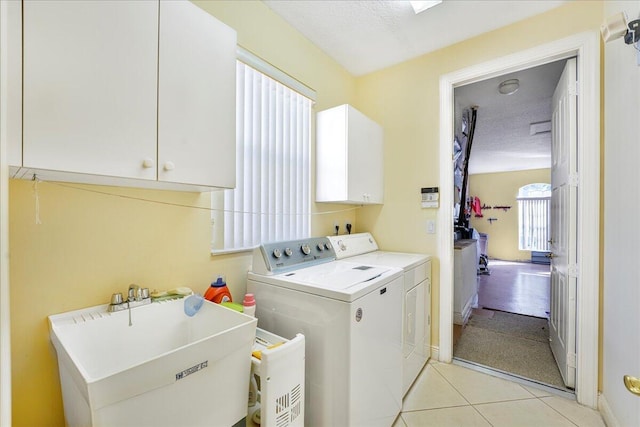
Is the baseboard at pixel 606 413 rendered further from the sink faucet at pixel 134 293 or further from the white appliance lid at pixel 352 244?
the sink faucet at pixel 134 293

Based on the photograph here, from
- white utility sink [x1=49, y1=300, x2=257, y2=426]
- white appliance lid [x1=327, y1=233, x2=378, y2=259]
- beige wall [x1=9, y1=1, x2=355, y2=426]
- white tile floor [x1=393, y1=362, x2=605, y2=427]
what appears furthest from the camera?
white appliance lid [x1=327, y1=233, x2=378, y2=259]

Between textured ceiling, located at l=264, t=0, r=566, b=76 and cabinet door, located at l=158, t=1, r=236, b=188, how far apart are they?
37.7 inches

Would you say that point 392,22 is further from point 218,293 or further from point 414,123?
point 218,293

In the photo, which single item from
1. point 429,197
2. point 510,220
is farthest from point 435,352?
point 510,220

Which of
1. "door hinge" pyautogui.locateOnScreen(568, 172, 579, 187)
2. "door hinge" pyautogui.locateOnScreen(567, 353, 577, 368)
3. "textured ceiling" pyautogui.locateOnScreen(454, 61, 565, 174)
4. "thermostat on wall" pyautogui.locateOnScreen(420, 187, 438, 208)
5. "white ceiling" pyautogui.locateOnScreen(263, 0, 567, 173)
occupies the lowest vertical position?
"door hinge" pyautogui.locateOnScreen(567, 353, 577, 368)

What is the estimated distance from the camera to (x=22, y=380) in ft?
3.15

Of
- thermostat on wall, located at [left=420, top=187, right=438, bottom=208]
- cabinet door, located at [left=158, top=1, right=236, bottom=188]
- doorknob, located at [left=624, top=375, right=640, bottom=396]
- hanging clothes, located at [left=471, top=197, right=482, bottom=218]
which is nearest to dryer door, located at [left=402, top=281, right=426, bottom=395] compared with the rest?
thermostat on wall, located at [left=420, top=187, right=438, bottom=208]

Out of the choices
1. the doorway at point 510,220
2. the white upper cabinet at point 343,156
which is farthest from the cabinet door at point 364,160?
the doorway at point 510,220

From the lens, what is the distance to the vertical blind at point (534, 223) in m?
7.29

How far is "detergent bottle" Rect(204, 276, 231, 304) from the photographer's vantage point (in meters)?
1.41

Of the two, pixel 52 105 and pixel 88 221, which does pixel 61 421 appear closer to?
pixel 88 221

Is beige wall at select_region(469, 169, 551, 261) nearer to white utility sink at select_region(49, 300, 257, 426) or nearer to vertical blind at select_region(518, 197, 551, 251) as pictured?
vertical blind at select_region(518, 197, 551, 251)

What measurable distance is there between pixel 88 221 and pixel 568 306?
2896 mm

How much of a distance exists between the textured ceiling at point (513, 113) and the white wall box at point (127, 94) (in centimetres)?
275
